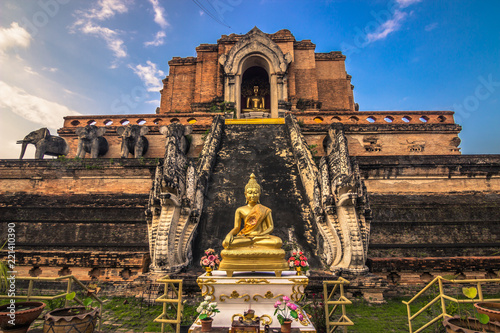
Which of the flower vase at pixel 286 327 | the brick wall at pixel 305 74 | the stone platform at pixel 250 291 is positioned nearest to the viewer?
the flower vase at pixel 286 327

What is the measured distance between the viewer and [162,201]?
6371 millimetres

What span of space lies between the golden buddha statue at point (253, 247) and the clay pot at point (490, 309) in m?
2.39

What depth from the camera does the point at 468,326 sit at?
122 inches

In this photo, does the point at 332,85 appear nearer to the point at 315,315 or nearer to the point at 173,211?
the point at 173,211

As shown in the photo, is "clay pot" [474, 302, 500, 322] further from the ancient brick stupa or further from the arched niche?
the arched niche

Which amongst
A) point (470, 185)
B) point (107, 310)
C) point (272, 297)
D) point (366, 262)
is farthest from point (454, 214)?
point (107, 310)

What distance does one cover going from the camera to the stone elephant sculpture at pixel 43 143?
12480 mm

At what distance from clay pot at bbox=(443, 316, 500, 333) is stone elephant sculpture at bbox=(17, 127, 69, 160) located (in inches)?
576

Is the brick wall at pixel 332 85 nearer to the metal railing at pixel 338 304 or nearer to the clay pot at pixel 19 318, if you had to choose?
the metal railing at pixel 338 304

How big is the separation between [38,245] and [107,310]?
4332 millimetres

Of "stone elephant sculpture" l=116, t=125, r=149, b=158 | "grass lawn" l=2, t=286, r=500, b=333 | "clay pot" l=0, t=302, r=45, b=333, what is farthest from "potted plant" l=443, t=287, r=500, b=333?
"stone elephant sculpture" l=116, t=125, r=149, b=158

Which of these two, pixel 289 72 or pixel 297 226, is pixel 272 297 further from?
pixel 289 72

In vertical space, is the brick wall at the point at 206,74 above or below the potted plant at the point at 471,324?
above

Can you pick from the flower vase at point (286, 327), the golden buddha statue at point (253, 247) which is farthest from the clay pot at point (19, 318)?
the flower vase at point (286, 327)
